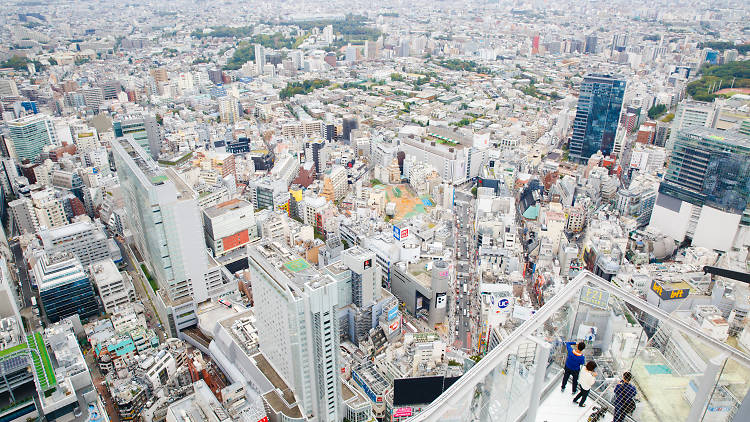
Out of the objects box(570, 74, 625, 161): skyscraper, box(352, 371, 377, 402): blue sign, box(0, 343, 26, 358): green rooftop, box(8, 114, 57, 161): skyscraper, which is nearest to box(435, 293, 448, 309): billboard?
box(352, 371, 377, 402): blue sign

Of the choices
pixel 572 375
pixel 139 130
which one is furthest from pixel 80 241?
pixel 572 375

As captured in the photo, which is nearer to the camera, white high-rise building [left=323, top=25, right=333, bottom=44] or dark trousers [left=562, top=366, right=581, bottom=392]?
dark trousers [left=562, top=366, right=581, bottom=392]

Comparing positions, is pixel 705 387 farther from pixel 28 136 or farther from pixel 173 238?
pixel 28 136

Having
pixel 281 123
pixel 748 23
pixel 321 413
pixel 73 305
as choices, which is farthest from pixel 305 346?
pixel 748 23

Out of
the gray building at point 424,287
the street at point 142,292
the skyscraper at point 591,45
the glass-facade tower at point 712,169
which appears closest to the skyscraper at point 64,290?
the street at point 142,292

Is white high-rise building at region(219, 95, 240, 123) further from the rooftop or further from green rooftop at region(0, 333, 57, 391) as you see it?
the rooftop

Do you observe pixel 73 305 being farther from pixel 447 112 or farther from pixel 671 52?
pixel 671 52
